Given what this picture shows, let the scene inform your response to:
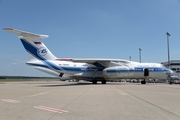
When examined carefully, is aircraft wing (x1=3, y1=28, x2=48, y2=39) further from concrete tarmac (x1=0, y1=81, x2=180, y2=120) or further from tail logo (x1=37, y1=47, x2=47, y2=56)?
concrete tarmac (x1=0, y1=81, x2=180, y2=120)

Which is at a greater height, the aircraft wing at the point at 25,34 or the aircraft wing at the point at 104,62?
the aircraft wing at the point at 25,34

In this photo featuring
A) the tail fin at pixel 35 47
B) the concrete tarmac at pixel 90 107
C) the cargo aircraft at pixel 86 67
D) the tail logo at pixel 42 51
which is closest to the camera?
the concrete tarmac at pixel 90 107

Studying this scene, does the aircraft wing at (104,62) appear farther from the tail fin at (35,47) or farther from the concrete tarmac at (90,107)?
the concrete tarmac at (90,107)

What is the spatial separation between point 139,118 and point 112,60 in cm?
2381

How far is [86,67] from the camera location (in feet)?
104

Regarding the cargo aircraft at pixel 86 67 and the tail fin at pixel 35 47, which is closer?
the cargo aircraft at pixel 86 67

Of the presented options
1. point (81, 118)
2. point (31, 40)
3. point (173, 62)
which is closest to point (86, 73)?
point (31, 40)

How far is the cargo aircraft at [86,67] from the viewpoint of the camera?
29266 millimetres

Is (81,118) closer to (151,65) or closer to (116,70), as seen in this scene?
(116,70)

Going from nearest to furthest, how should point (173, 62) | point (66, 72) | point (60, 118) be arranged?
point (60, 118) → point (66, 72) → point (173, 62)

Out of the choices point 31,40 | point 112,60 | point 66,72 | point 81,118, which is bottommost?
point 81,118

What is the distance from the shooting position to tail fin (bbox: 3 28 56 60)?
96.4 ft

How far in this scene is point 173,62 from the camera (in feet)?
283

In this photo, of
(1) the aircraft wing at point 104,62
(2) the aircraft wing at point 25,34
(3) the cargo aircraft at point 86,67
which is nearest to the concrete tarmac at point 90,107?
(2) the aircraft wing at point 25,34
